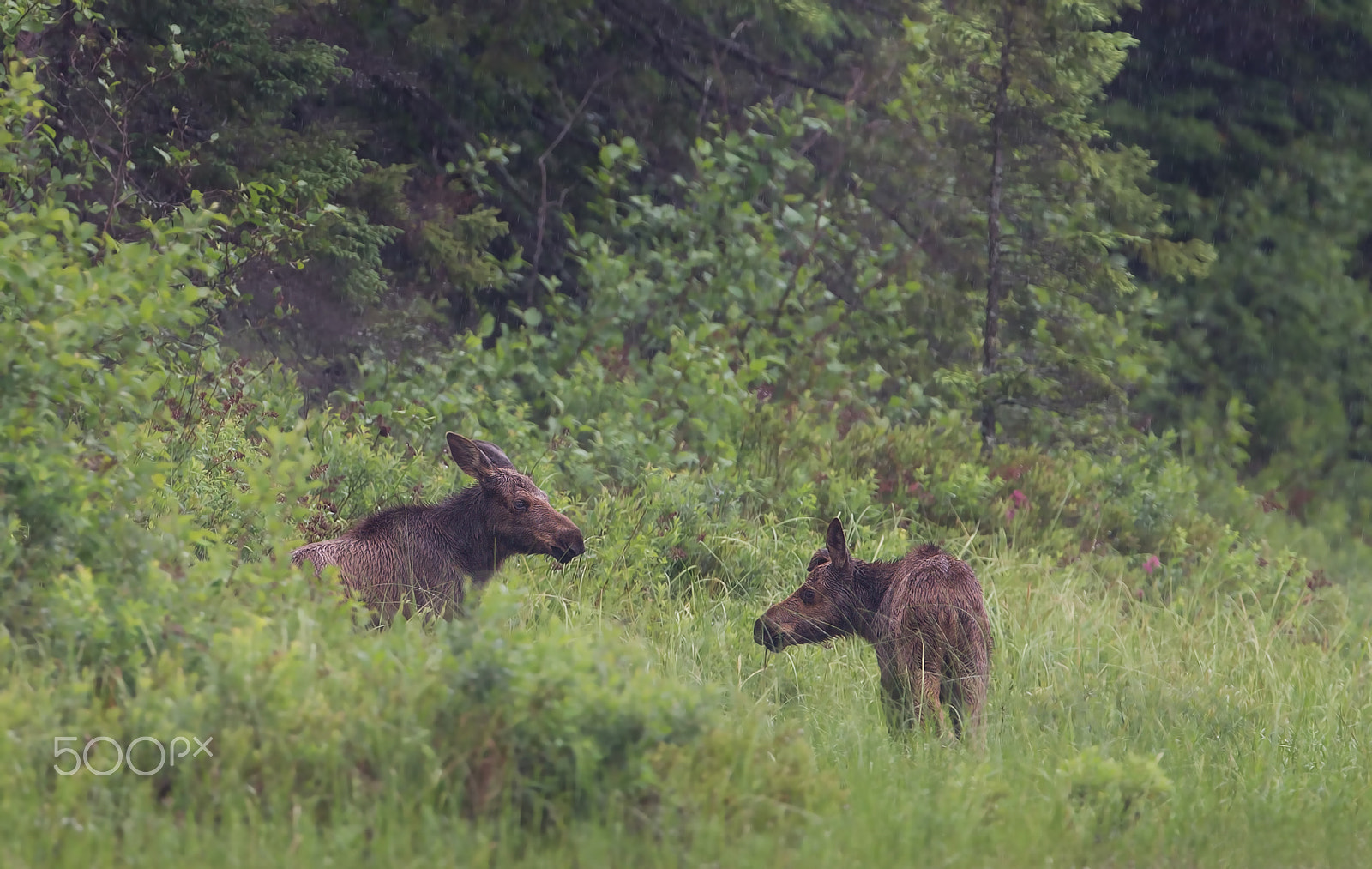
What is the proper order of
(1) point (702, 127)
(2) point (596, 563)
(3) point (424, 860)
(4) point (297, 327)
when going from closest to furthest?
(3) point (424, 860) < (2) point (596, 563) < (4) point (297, 327) < (1) point (702, 127)

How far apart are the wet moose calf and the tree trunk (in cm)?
587

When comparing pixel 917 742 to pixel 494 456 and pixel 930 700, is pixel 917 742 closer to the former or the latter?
pixel 930 700

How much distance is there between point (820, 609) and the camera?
7020 mm

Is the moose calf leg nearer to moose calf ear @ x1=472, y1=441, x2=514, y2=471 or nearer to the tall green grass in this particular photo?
the tall green grass

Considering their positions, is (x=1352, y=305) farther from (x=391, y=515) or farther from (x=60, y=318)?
(x=60, y=318)

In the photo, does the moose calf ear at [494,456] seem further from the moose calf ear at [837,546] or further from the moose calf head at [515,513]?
the moose calf ear at [837,546]

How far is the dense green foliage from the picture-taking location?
4.95m

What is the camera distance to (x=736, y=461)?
11.1m

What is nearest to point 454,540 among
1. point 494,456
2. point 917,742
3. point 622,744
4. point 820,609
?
point 494,456

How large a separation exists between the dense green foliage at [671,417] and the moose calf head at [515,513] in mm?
464

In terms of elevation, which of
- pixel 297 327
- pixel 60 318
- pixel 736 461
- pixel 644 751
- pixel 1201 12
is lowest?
pixel 297 327

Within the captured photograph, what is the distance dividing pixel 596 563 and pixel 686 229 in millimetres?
5593

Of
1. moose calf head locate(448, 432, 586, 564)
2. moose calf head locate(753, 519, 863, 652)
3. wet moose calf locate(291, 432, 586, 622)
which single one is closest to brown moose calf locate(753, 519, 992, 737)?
Result: moose calf head locate(753, 519, 863, 652)

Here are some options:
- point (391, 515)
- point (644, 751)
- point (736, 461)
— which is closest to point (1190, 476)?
point (736, 461)
